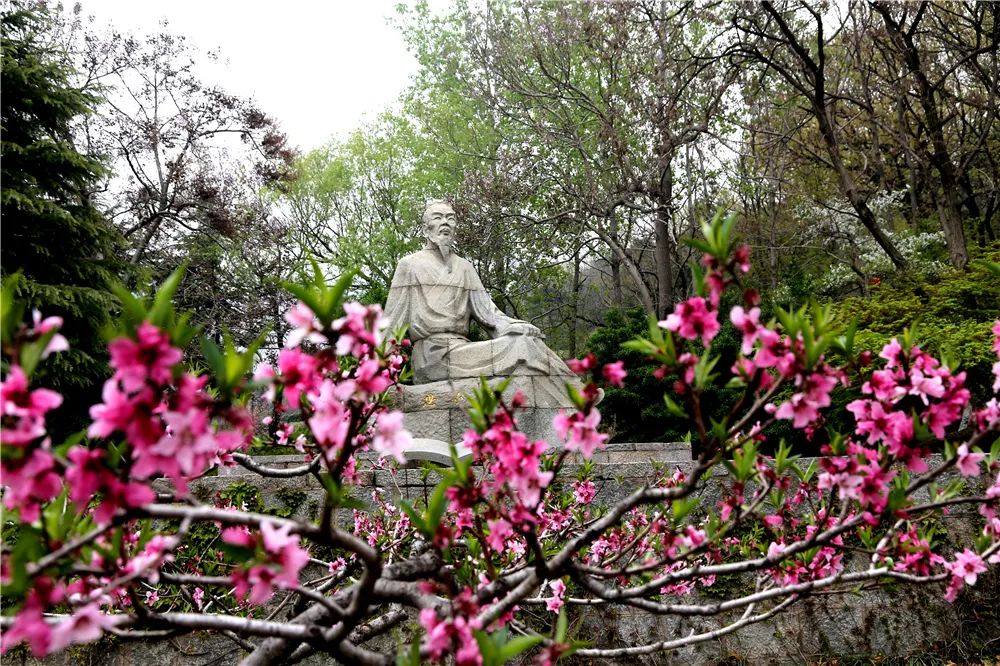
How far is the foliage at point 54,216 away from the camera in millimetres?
9555

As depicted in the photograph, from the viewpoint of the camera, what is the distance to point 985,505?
1.90m

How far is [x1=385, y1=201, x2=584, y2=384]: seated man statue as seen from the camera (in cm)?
643

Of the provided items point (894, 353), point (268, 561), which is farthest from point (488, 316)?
point (268, 561)

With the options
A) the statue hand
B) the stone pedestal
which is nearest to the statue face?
the statue hand

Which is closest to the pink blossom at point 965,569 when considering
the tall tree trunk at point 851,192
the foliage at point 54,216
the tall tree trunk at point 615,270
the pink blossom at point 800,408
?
the pink blossom at point 800,408

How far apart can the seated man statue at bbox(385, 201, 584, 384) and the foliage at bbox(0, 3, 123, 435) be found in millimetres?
4998

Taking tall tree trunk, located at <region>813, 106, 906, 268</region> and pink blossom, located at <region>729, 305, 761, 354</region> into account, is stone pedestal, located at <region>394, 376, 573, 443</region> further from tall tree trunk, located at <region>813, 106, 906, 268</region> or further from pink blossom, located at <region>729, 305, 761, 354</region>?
tall tree trunk, located at <region>813, 106, 906, 268</region>

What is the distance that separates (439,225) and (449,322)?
0.97m

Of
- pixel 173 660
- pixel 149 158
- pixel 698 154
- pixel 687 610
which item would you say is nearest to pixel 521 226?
pixel 698 154

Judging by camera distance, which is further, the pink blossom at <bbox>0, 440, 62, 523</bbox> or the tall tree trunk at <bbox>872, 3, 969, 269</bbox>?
the tall tree trunk at <bbox>872, 3, 969, 269</bbox>

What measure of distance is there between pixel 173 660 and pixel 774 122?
14052mm

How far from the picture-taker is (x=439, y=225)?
7086 millimetres

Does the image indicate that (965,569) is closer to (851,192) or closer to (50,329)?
(50,329)

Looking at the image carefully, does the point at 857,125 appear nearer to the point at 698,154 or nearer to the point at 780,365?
the point at 698,154
